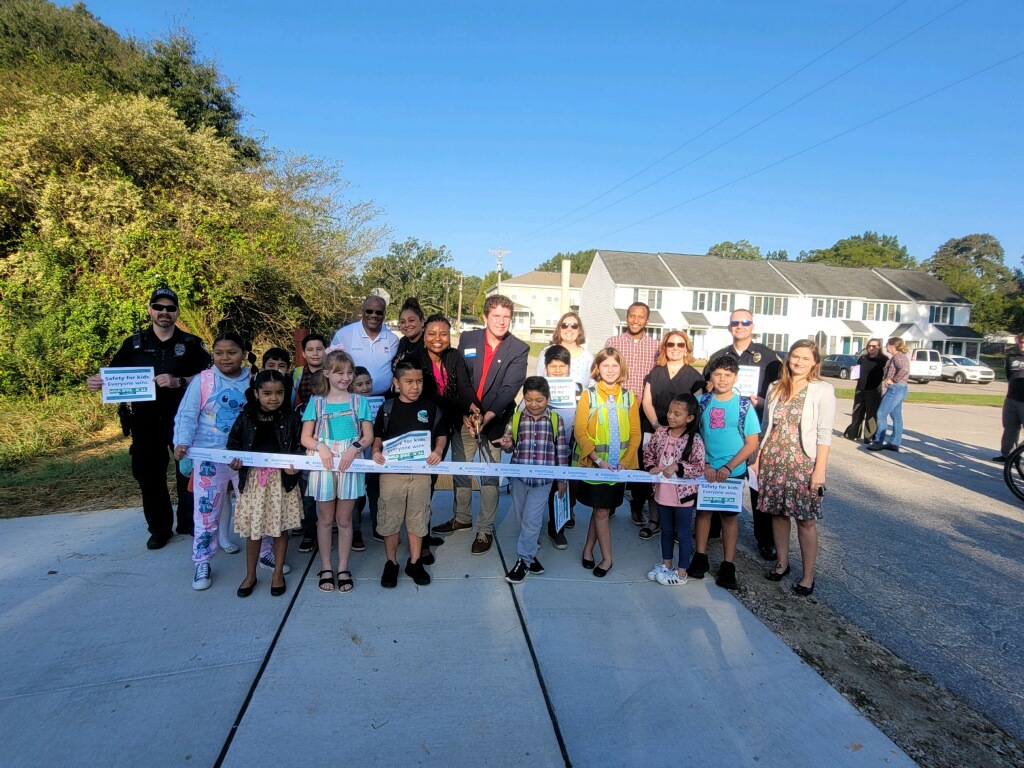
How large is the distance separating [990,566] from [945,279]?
Result: 8336cm

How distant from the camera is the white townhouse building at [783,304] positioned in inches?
1773

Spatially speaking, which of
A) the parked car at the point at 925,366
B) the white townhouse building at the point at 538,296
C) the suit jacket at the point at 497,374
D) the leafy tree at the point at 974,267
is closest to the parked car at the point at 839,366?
the parked car at the point at 925,366

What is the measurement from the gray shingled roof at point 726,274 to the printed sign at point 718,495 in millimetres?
44091

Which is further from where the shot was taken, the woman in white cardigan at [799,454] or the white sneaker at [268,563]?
the white sneaker at [268,563]

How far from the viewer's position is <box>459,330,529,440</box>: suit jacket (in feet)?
14.6

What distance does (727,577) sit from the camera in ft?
13.0

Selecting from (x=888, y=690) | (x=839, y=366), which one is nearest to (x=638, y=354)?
(x=888, y=690)

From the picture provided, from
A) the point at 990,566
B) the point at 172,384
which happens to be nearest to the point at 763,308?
the point at 990,566

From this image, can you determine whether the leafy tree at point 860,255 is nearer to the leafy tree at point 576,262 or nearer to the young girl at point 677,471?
the leafy tree at point 576,262

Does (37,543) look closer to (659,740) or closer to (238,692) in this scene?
(238,692)

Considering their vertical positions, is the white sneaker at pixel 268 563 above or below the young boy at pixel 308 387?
below

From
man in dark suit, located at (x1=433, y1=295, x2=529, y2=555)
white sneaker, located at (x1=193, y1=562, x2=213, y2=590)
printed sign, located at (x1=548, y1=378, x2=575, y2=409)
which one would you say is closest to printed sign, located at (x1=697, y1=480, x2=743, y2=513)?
printed sign, located at (x1=548, y1=378, x2=575, y2=409)

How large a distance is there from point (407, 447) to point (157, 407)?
2.12 metres

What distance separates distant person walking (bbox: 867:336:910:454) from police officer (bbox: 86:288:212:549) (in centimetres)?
1004
